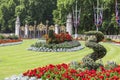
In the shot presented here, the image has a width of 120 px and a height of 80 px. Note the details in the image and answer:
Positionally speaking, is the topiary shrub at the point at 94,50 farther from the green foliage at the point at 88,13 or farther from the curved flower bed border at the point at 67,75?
the green foliage at the point at 88,13

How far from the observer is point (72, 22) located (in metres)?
83.6

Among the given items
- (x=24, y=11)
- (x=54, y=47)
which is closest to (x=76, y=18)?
(x=24, y=11)

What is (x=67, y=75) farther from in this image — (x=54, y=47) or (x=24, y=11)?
(x=24, y=11)

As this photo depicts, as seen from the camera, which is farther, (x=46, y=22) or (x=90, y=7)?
(x=46, y=22)

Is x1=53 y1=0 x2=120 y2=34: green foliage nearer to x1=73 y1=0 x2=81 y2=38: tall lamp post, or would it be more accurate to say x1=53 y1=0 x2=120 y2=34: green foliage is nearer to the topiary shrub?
x1=73 y1=0 x2=81 y2=38: tall lamp post

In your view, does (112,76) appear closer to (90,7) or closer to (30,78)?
(30,78)

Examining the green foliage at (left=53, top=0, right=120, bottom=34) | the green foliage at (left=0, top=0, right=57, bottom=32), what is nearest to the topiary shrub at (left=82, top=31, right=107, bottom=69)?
the green foliage at (left=53, top=0, right=120, bottom=34)

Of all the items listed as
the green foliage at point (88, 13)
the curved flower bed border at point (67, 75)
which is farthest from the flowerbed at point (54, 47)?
the green foliage at point (88, 13)

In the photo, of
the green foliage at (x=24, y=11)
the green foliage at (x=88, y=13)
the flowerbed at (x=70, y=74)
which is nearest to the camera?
the flowerbed at (x=70, y=74)

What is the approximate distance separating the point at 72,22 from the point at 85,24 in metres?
3.11

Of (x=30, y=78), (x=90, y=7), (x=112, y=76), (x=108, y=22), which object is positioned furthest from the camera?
(x=90, y=7)

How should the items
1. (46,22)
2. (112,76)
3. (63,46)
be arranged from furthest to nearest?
(46,22) < (63,46) < (112,76)

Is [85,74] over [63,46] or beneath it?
over

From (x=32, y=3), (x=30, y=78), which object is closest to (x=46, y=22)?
(x=32, y=3)
